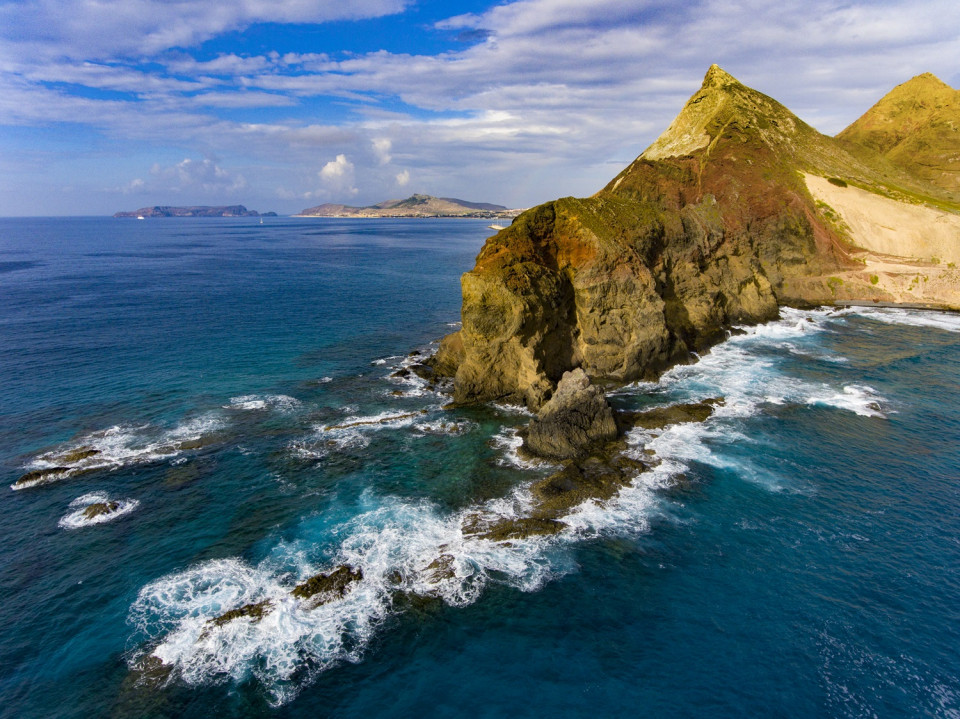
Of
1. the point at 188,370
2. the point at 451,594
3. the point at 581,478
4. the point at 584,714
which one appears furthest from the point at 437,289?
the point at 584,714

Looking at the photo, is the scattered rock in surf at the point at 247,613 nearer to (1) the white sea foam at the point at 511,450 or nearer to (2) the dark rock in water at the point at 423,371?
(1) the white sea foam at the point at 511,450

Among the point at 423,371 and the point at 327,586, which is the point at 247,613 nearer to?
the point at 327,586

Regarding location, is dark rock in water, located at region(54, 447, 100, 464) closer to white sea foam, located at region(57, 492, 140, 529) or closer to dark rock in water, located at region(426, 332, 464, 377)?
white sea foam, located at region(57, 492, 140, 529)

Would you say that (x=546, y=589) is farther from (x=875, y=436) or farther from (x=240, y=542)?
(x=875, y=436)

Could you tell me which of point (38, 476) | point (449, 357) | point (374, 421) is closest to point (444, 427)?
point (374, 421)

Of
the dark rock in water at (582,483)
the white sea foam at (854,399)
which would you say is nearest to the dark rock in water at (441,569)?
the dark rock in water at (582,483)

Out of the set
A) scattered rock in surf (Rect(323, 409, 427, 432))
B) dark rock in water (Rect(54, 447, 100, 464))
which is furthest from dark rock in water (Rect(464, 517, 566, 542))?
dark rock in water (Rect(54, 447, 100, 464))
